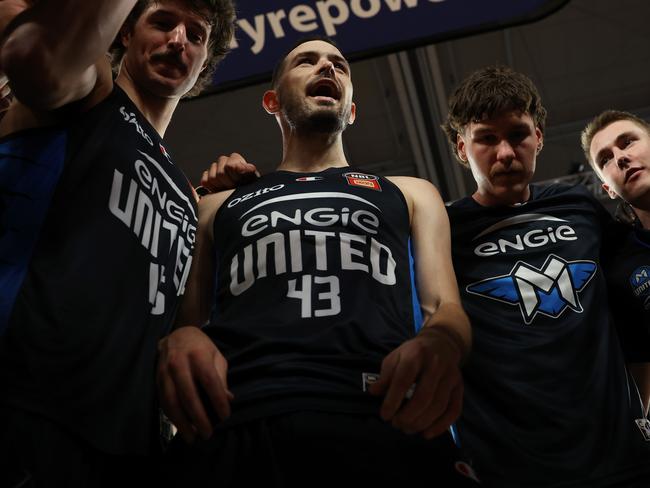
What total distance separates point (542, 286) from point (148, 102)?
4.63 feet

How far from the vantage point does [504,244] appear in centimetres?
235

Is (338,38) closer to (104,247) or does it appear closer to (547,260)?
(547,260)

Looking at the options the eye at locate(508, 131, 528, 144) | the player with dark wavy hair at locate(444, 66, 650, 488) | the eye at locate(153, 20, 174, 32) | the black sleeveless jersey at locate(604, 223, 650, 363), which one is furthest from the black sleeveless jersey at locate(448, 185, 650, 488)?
the eye at locate(153, 20, 174, 32)

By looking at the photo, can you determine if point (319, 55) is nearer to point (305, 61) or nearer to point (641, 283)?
point (305, 61)

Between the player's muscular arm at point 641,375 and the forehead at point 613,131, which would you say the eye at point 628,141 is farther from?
the player's muscular arm at point 641,375

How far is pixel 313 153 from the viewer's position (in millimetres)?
2316

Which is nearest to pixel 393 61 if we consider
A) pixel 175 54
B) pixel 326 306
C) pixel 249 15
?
pixel 249 15

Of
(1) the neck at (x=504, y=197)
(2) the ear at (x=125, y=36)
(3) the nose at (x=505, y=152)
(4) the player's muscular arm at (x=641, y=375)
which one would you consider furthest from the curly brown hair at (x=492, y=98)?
(2) the ear at (x=125, y=36)

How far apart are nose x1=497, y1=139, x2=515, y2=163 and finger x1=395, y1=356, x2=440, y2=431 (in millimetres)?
1357

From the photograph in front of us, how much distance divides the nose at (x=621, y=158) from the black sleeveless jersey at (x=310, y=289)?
4.44 ft

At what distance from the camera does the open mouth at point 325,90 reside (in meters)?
2.37

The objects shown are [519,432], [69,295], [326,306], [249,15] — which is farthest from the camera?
[249,15]

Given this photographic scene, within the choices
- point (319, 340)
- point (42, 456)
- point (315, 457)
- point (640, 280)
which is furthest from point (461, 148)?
point (42, 456)

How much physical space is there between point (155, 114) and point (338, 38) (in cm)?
72
